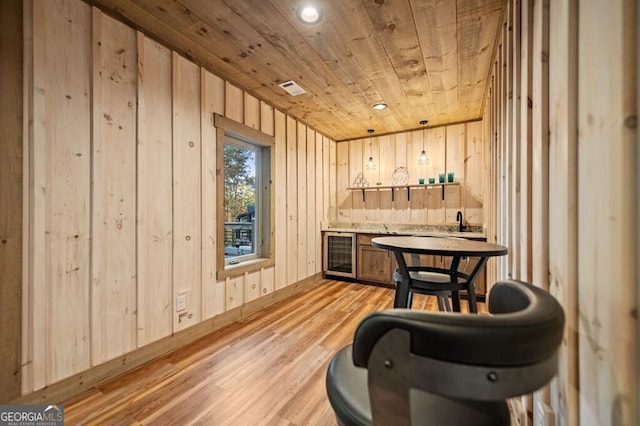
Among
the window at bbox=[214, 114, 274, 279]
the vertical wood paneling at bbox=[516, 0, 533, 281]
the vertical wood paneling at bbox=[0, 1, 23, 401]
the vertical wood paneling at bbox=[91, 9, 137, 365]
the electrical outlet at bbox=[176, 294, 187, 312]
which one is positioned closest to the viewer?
the vertical wood paneling at bbox=[516, 0, 533, 281]

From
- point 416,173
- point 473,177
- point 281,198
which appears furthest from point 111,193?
point 473,177

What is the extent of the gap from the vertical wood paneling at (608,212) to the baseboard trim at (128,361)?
8.29ft

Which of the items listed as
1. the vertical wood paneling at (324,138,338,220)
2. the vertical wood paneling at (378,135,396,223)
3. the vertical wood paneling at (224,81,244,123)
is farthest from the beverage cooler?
the vertical wood paneling at (224,81,244,123)

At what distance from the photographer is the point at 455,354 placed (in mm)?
415

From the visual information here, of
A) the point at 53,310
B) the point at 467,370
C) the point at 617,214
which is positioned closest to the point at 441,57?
the point at 617,214

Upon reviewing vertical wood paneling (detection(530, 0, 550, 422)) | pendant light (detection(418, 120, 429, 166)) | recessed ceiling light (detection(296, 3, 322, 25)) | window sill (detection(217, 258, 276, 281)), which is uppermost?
recessed ceiling light (detection(296, 3, 322, 25))

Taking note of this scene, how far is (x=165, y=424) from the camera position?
57.9 inches

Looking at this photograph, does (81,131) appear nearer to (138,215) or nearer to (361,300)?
(138,215)

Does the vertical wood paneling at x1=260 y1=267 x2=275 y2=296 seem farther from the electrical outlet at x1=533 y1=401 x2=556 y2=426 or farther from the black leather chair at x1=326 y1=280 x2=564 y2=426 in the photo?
the black leather chair at x1=326 y1=280 x2=564 y2=426

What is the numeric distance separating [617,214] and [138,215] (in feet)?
8.34

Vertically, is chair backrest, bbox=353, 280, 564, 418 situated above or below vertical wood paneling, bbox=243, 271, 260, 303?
above

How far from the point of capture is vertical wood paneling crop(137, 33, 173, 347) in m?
2.08

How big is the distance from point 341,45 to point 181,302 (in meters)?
2.59

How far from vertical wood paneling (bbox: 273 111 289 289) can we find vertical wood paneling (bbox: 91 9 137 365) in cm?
174
